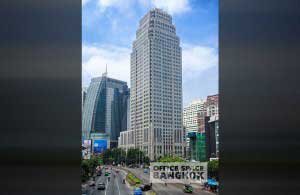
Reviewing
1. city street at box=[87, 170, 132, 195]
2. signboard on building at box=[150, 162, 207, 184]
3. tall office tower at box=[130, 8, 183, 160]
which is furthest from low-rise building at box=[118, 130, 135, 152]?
signboard on building at box=[150, 162, 207, 184]

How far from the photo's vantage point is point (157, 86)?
81.3ft

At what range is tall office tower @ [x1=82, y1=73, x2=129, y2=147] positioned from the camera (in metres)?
30.6

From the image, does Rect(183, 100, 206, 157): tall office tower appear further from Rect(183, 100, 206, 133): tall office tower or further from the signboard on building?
the signboard on building
